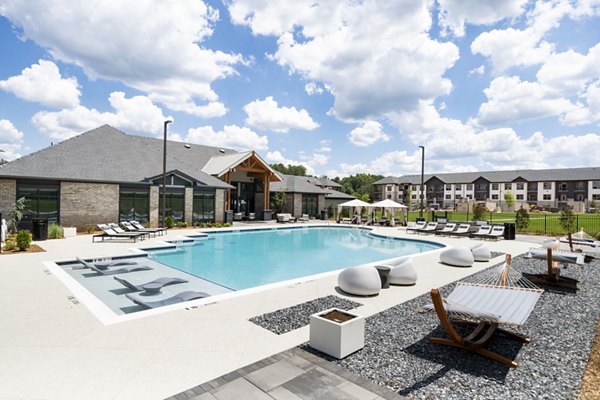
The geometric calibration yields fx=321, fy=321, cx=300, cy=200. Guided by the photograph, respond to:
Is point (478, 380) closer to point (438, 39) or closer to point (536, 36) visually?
point (536, 36)

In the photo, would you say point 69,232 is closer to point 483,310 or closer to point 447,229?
point 483,310

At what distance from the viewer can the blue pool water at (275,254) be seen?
11119 millimetres

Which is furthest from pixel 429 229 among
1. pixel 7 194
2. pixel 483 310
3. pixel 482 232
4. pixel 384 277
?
pixel 7 194

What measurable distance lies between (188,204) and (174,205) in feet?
3.39

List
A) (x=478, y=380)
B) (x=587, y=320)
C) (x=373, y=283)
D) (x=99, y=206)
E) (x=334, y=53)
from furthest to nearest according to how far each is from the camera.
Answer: (x=99, y=206) < (x=334, y=53) < (x=373, y=283) < (x=587, y=320) < (x=478, y=380)

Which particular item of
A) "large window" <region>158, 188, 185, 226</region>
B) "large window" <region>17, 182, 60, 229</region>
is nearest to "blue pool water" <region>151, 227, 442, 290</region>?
"large window" <region>158, 188, 185, 226</region>

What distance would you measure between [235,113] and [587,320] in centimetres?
2327

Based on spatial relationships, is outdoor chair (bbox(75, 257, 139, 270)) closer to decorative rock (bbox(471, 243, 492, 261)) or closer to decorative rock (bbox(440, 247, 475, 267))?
decorative rock (bbox(440, 247, 475, 267))

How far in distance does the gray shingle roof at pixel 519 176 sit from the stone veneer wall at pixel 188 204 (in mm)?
66571

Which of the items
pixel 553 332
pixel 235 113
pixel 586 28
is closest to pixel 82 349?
pixel 553 332

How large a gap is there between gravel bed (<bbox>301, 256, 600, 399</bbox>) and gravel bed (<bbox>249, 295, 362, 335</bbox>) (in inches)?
29.8

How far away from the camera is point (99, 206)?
783 inches

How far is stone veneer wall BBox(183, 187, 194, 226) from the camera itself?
77.6 feet

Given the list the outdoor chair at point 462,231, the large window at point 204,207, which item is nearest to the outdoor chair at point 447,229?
the outdoor chair at point 462,231
